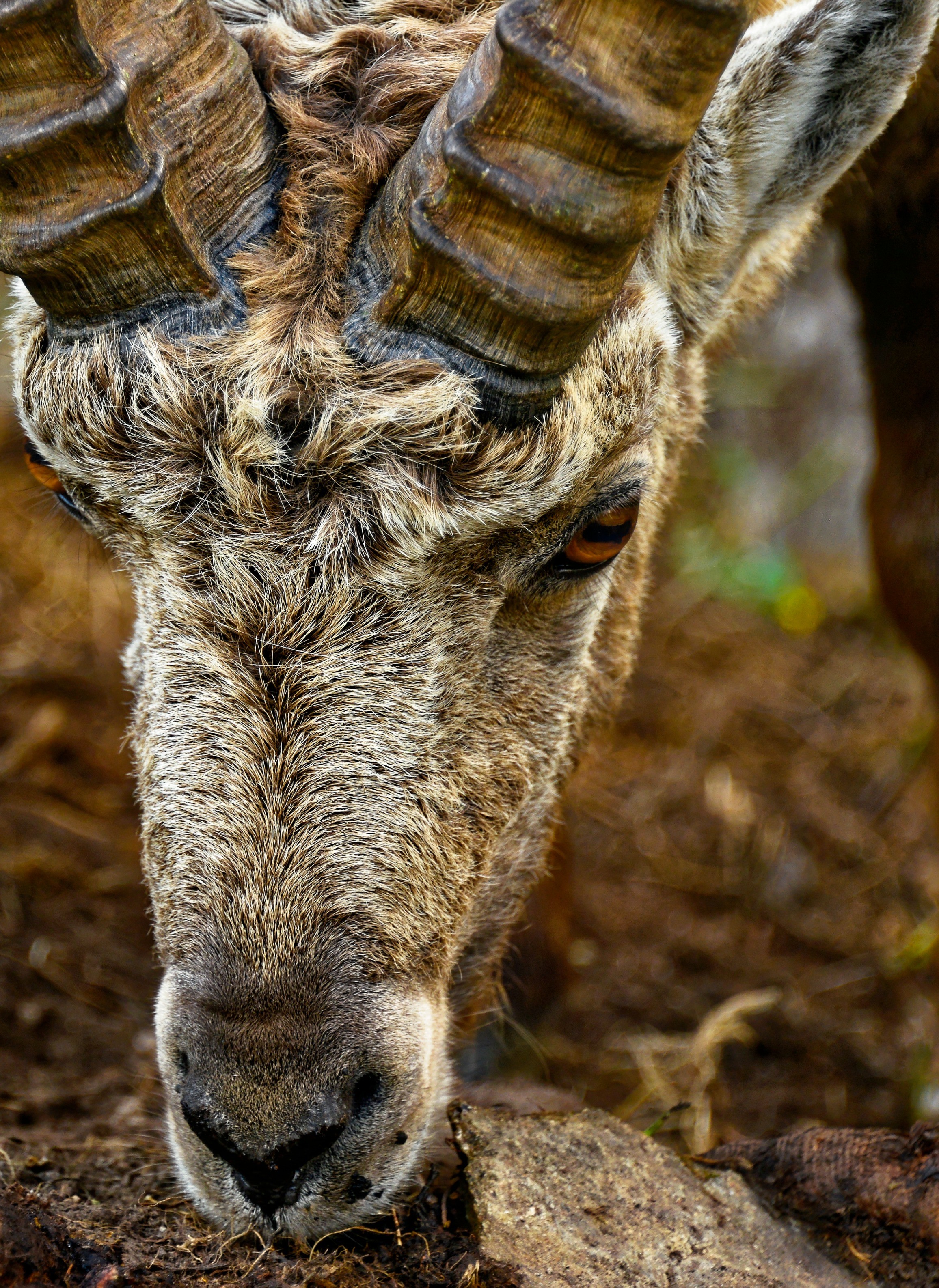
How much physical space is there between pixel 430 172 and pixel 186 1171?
2.69 m

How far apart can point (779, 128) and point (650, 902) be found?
15.3ft

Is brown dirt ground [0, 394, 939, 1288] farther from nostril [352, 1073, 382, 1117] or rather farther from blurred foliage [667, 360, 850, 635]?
nostril [352, 1073, 382, 1117]

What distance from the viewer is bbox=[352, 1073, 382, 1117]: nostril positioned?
114 inches

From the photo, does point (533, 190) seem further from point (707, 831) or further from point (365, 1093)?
point (707, 831)

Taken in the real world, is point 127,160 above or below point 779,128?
below

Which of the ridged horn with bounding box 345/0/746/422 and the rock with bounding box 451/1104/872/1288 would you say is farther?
the rock with bounding box 451/1104/872/1288

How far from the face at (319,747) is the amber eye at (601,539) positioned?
18 mm

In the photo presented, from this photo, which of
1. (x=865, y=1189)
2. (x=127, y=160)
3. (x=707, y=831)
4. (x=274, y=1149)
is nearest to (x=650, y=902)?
(x=707, y=831)

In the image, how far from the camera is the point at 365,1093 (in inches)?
116

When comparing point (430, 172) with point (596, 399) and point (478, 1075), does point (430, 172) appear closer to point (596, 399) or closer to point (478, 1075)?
point (596, 399)

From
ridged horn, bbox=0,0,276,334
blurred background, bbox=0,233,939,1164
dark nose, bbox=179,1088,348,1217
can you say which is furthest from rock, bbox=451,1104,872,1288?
ridged horn, bbox=0,0,276,334

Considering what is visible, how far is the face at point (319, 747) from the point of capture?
113 inches

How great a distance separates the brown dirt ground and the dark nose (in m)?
0.18

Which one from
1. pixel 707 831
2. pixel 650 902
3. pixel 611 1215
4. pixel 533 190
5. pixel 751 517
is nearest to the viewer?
pixel 533 190
